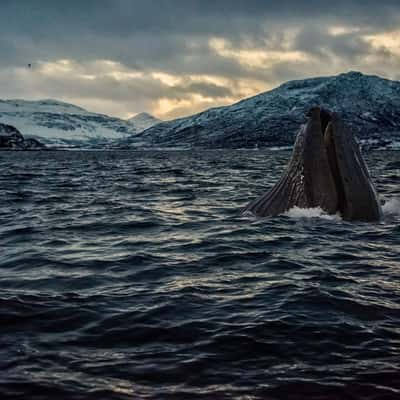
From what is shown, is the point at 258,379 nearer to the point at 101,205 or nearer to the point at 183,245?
the point at 183,245

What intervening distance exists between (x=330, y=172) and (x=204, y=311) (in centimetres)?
567

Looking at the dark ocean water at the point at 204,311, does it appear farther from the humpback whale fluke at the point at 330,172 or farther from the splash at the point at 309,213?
the humpback whale fluke at the point at 330,172

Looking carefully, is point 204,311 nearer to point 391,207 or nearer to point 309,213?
point 309,213

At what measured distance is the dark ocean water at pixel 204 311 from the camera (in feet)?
15.7

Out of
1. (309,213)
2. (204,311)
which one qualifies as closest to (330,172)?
(309,213)

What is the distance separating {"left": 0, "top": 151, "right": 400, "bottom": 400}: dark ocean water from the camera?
4797mm

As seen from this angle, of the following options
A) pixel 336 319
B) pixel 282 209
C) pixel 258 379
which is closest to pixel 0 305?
pixel 258 379

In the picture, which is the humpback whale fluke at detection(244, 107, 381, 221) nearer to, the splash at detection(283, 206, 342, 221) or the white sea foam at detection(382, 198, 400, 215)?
the splash at detection(283, 206, 342, 221)

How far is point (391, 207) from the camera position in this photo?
15414 mm

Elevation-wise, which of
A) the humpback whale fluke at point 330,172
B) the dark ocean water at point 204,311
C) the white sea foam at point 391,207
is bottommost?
the dark ocean water at point 204,311

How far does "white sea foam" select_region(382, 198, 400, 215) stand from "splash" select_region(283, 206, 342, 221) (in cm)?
314

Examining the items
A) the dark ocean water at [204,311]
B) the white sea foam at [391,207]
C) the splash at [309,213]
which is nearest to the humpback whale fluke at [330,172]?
the splash at [309,213]

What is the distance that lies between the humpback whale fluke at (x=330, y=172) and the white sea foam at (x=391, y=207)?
2.86 metres

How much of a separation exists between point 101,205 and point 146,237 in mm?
6453
